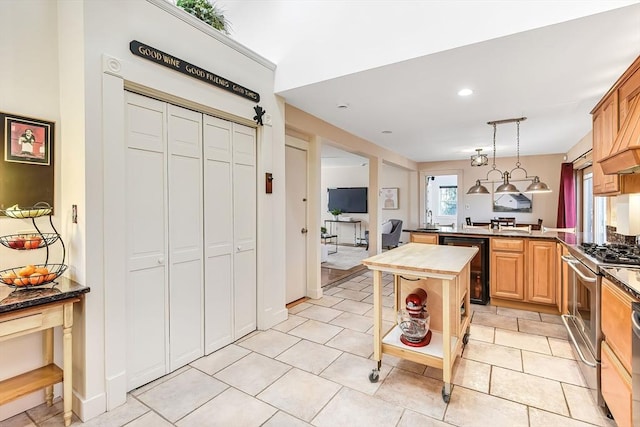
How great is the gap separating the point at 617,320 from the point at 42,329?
10.3 feet

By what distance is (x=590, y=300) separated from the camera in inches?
81.3

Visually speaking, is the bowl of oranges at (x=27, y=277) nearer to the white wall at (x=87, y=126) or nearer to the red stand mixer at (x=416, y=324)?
the white wall at (x=87, y=126)

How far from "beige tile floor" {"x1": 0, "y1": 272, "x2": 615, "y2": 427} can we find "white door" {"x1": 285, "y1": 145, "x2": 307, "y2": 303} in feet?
3.36

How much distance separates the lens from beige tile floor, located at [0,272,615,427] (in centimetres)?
185

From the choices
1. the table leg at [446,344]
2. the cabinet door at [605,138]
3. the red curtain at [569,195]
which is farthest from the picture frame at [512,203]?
the table leg at [446,344]

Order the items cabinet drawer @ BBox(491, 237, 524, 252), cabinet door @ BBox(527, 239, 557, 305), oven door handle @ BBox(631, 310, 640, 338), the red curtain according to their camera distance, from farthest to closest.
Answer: the red curtain → cabinet drawer @ BBox(491, 237, 524, 252) → cabinet door @ BBox(527, 239, 557, 305) → oven door handle @ BBox(631, 310, 640, 338)

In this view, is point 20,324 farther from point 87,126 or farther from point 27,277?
point 87,126

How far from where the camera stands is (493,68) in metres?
2.61

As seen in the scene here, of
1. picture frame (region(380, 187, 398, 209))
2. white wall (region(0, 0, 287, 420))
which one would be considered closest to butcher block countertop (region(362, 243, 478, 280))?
white wall (region(0, 0, 287, 420))

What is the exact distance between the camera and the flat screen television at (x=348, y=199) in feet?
30.5

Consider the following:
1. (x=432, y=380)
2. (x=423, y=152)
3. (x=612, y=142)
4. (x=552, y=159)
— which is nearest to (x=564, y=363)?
(x=432, y=380)

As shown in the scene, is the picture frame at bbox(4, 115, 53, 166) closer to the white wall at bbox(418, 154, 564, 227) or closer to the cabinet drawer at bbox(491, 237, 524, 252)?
the cabinet drawer at bbox(491, 237, 524, 252)

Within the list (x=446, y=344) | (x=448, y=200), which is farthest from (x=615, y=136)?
(x=448, y=200)

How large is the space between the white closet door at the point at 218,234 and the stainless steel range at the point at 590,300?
2.71 meters
